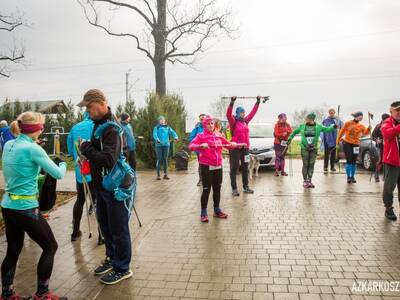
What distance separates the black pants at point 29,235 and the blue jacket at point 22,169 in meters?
0.08

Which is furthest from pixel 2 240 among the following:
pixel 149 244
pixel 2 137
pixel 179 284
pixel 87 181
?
pixel 2 137

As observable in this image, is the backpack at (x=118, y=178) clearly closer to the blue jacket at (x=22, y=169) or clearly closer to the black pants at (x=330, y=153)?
the blue jacket at (x=22, y=169)

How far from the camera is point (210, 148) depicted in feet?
21.5

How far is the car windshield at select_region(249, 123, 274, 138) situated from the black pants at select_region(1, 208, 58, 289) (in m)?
10.6

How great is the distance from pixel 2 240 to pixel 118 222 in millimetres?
2830

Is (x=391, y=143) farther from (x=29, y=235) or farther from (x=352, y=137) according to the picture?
(x=29, y=235)

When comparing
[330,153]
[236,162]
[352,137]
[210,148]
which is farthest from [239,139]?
[330,153]

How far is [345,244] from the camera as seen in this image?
5.24 m

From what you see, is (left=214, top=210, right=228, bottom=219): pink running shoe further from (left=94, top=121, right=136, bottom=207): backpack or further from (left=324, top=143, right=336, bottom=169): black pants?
(left=324, top=143, right=336, bottom=169): black pants

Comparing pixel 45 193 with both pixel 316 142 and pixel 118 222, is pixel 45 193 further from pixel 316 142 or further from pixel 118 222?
pixel 316 142

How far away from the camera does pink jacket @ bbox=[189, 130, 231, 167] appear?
6.52 metres

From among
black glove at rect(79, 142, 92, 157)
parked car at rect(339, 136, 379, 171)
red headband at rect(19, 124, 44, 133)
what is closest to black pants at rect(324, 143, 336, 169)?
parked car at rect(339, 136, 379, 171)

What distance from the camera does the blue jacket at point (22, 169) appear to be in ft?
11.6

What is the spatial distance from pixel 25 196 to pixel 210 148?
348cm
